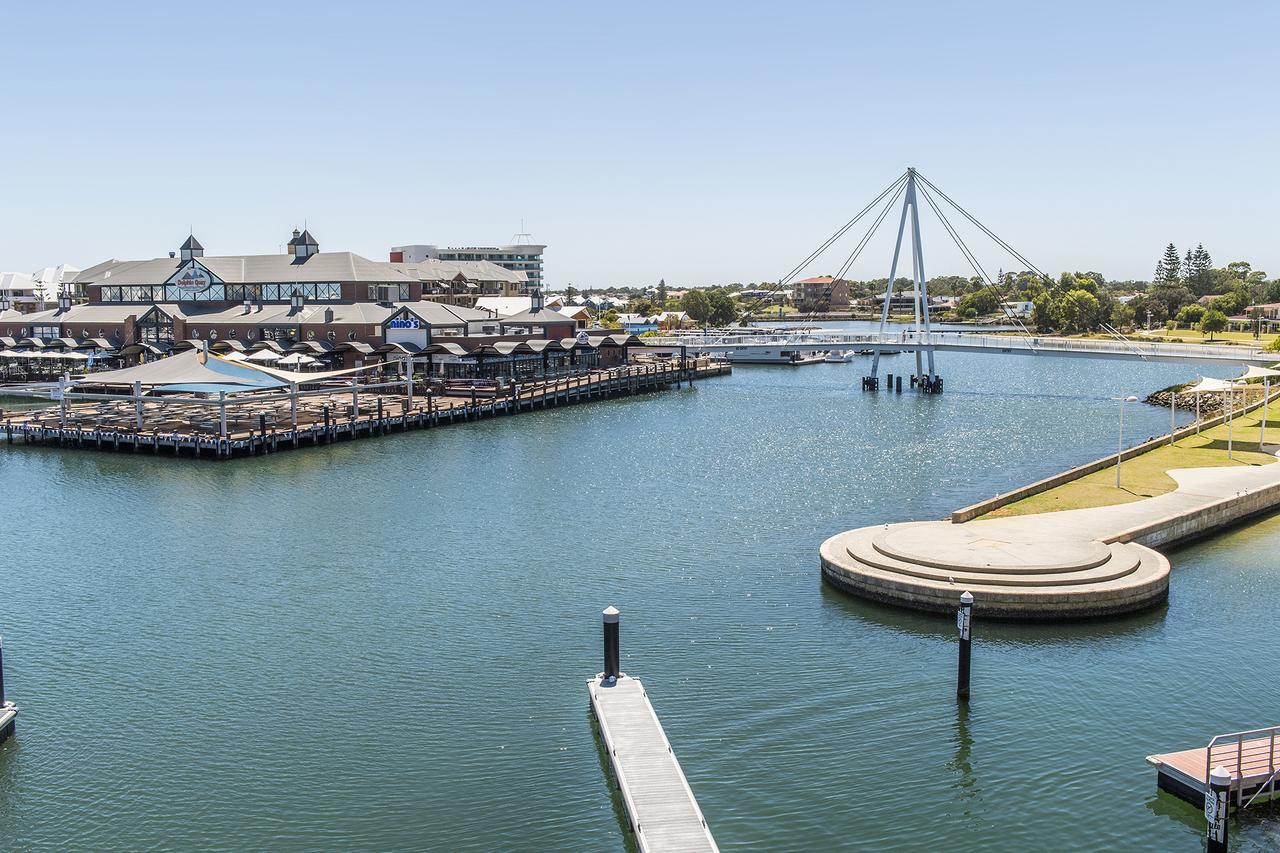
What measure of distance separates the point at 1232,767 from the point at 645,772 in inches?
383

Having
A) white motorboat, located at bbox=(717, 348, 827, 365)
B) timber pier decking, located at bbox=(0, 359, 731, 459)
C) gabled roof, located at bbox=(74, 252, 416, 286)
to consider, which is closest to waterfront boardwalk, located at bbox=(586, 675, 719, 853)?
timber pier decking, located at bbox=(0, 359, 731, 459)

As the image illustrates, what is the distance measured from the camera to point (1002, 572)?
2938 cm

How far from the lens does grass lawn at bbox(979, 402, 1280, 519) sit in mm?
38844

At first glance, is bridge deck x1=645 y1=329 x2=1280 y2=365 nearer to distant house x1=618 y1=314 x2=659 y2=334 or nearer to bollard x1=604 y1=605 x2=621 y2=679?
distant house x1=618 y1=314 x2=659 y2=334

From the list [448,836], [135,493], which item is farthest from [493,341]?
[448,836]

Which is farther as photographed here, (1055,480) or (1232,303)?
(1232,303)

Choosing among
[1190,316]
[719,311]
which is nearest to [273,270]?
[719,311]

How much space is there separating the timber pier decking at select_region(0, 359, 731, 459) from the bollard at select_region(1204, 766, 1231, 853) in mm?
49466

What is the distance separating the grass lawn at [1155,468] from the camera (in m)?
38.8

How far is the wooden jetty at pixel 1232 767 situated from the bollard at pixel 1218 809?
1.61 metres

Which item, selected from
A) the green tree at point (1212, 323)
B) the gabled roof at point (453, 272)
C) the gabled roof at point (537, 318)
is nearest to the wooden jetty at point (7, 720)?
the gabled roof at point (537, 318)

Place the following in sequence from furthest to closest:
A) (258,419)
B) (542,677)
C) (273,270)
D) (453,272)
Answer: (453,272), (273,270), (258,419), (542,677)

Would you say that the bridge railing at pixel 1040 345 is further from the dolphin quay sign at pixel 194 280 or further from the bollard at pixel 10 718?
the bollard at pixel 10 718

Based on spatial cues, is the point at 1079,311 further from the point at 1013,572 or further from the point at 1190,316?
the point at 1013,572
